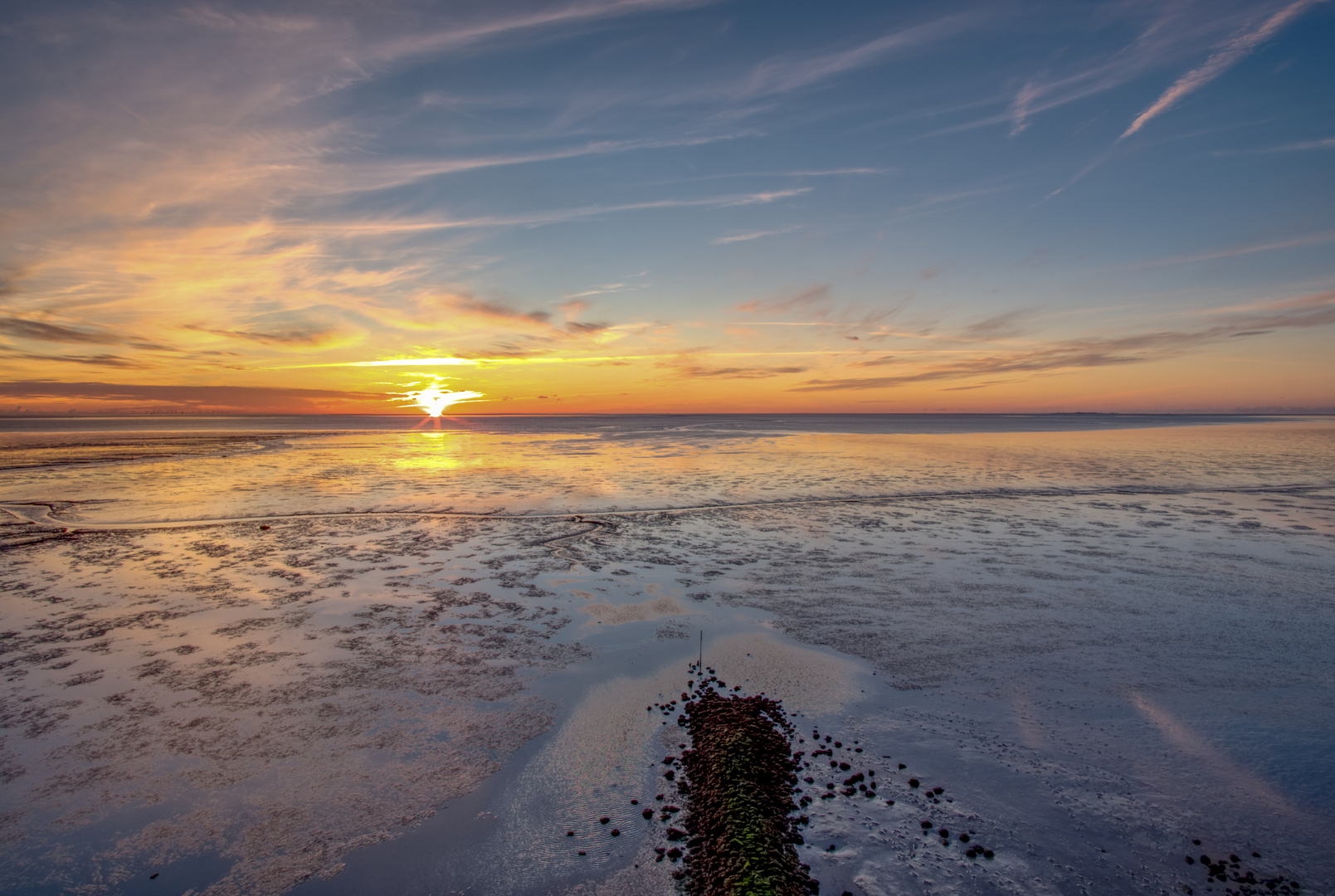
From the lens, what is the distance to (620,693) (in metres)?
7.07

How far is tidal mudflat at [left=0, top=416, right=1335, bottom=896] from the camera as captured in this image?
15.0ft

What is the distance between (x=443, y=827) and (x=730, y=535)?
10.9m

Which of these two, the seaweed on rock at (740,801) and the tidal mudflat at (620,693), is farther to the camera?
the tidal mudflat at (620,693)

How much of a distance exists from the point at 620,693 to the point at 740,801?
2540 mm

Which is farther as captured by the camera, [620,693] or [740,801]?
[620,693]

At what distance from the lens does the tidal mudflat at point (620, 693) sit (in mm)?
4570

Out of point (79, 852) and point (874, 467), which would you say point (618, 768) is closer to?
point (79, 852)

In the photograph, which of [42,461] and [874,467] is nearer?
[874,467]

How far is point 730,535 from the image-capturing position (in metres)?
15.2

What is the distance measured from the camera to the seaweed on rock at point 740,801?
4.16 meters

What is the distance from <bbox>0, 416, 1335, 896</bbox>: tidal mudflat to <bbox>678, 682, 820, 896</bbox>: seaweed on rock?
0.28 m

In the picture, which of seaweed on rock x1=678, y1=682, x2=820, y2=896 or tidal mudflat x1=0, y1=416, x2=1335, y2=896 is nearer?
seaweed on rock x1=678, y1=682, x2=820, y2=896

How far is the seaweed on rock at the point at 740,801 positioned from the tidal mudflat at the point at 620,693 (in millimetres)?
276

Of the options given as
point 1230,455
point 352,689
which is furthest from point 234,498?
point 1230,455
